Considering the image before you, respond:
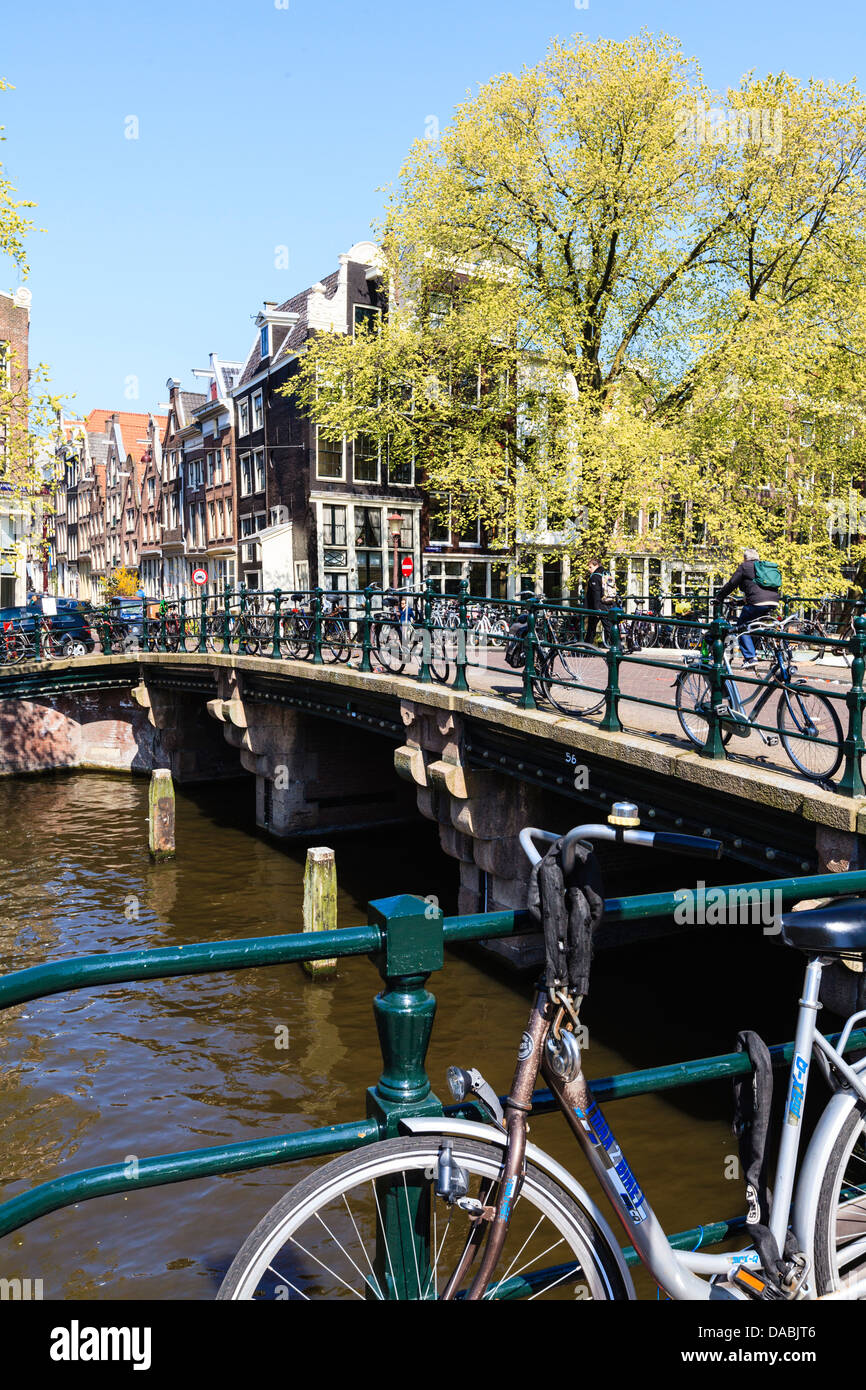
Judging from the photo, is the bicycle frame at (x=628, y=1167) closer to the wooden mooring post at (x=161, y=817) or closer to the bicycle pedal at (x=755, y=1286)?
the bicycle pedal at (x=755, y=1286)

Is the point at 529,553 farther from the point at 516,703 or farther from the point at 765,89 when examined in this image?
the point at 516,703

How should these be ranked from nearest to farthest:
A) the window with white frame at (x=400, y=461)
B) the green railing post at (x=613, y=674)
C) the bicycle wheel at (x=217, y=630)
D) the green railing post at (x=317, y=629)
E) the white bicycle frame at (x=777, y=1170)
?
the white bicycle frame at (x=777, y=1170), the green railing post at (x=613, y=674), the green railing post at (x=317, y=629), the bicycle wheel at (x=217, y=630), the window with white frame at (x=400, y=461)

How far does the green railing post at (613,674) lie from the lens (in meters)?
8.98

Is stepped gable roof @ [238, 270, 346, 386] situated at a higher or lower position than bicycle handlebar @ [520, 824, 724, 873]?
higher

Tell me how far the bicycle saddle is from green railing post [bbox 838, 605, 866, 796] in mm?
4750

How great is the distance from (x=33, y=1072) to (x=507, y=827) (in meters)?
5.54

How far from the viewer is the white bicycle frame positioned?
2072 mm

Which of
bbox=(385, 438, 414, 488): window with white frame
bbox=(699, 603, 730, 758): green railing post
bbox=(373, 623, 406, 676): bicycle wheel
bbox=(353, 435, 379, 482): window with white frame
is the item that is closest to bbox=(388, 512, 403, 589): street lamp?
bbox=(385, 438, 414, 488): window with white frame

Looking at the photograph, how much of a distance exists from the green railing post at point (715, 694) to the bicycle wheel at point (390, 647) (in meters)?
6.92

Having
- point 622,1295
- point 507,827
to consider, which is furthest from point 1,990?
point 507,827

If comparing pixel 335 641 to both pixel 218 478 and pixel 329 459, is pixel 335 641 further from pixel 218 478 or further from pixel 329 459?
pixel 218 478

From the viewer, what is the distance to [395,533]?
112 ft

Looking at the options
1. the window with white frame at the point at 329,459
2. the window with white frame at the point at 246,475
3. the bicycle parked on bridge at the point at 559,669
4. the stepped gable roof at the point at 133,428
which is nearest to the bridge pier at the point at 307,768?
the bicycle parked on bridge at the point at 559,669

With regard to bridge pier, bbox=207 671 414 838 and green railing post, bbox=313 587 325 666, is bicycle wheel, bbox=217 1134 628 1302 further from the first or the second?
bridge pier, bbox=207 671 414 838
